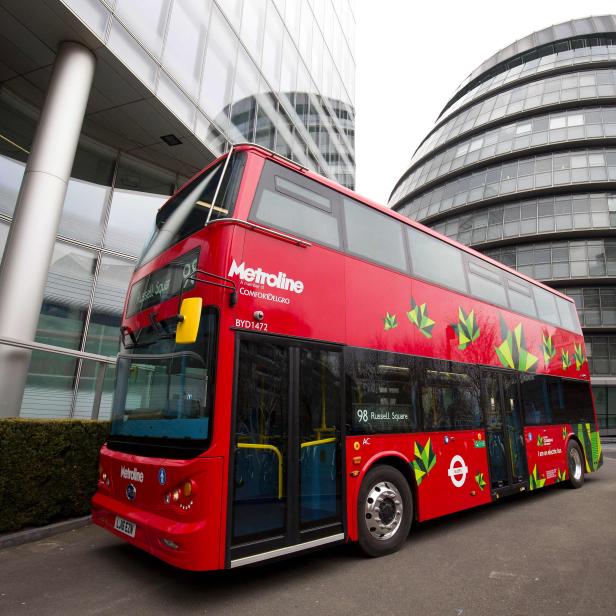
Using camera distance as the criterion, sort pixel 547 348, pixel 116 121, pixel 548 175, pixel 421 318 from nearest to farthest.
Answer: pixel 421 318, pixel 547 348, pixel 116 121, pixel 548 175

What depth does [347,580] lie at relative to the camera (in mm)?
4297

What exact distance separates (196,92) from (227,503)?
980 centimetres

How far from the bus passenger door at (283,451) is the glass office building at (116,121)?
13.7 ft

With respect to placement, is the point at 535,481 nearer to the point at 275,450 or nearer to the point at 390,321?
the point at 390,321

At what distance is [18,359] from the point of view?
6.96 metres

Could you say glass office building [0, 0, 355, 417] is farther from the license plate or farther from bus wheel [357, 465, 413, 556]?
bus wheel [357, 465, 413, 556]

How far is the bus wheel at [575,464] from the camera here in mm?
9453

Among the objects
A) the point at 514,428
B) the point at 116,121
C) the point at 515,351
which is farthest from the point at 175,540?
the point at 116,121

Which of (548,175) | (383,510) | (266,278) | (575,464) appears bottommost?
(383,510)

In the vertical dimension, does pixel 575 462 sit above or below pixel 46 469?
below

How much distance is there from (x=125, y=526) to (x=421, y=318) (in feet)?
14.3

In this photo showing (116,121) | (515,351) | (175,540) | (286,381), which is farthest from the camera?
(116,121)

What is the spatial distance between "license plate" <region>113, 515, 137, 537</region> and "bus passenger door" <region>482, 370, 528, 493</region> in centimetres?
534

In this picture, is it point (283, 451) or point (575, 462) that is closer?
point (283, 451)
